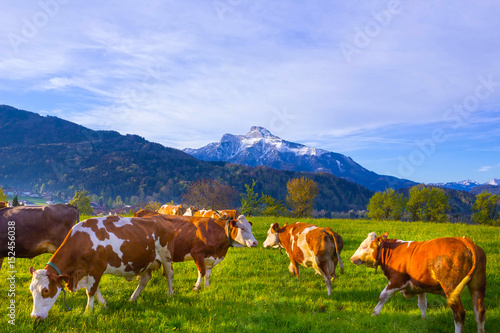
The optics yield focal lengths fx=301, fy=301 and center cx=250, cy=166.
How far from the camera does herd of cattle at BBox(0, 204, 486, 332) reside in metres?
6.85

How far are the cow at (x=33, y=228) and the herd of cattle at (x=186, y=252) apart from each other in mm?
26

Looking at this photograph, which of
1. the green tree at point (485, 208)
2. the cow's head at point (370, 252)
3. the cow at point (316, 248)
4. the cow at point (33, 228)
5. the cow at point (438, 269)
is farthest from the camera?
the green tree at point (485, 208)

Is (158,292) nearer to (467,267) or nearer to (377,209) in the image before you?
(467,267)

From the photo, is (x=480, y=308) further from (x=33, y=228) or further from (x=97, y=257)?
(x=33, y=228)

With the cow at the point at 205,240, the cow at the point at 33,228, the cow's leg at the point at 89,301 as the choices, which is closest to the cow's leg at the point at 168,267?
the cow at the point at 205,240

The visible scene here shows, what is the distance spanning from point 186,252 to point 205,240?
2.50ft

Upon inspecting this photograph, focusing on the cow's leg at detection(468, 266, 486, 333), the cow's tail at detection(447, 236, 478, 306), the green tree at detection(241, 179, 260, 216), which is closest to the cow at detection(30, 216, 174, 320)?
the cow's tail at detection(447, 236, 478, 306)

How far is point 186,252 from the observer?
413 inches

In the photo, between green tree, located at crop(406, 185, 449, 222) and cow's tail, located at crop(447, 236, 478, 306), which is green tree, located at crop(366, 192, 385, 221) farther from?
cow's tail, located at crop(447, 236, 478, 306)

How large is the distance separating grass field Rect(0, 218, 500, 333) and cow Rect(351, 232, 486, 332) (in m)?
0.86

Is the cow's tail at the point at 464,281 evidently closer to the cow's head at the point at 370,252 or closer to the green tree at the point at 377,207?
the cow's head at the point at 370,252

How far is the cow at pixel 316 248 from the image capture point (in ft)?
32.2

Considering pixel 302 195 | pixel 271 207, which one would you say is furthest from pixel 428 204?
pixel 271 207

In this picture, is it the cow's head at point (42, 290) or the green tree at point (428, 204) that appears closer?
the cow's head at point (42, 290)
